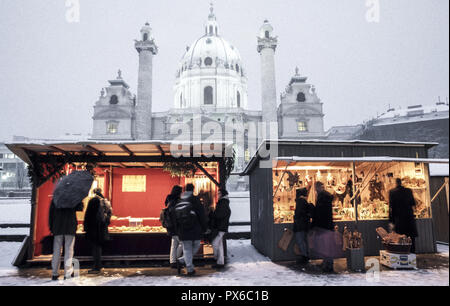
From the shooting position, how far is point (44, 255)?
7.37 metres

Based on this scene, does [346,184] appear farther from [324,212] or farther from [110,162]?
[110,162]

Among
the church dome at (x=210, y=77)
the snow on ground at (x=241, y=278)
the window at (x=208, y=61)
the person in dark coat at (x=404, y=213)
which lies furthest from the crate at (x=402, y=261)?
the window at (x=208, y=61)

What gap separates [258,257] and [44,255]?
5.26 m

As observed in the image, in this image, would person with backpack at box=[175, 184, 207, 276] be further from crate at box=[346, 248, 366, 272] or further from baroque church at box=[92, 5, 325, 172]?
baroque church at box=[92, 5, 325, 172]

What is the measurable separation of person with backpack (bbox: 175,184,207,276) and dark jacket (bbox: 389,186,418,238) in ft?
14.1

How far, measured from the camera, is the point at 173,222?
6.29m

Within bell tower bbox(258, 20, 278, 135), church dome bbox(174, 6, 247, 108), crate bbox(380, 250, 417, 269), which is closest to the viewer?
crate bbox(380, 250, 417, 269)

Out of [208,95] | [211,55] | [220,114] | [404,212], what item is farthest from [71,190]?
[211,55]

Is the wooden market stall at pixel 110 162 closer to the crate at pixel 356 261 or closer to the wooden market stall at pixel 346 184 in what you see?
the wooden market stall at pixel 346 184

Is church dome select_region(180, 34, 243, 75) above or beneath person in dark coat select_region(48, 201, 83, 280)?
above

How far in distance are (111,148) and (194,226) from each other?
2787 millimetres

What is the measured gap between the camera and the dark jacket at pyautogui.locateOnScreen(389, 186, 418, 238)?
663 centimetres

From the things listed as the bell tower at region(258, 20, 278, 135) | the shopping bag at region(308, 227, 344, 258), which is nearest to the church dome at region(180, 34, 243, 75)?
the bell tower at region(258, 20, 278, 135)

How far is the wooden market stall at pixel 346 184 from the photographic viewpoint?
7.69 meters
